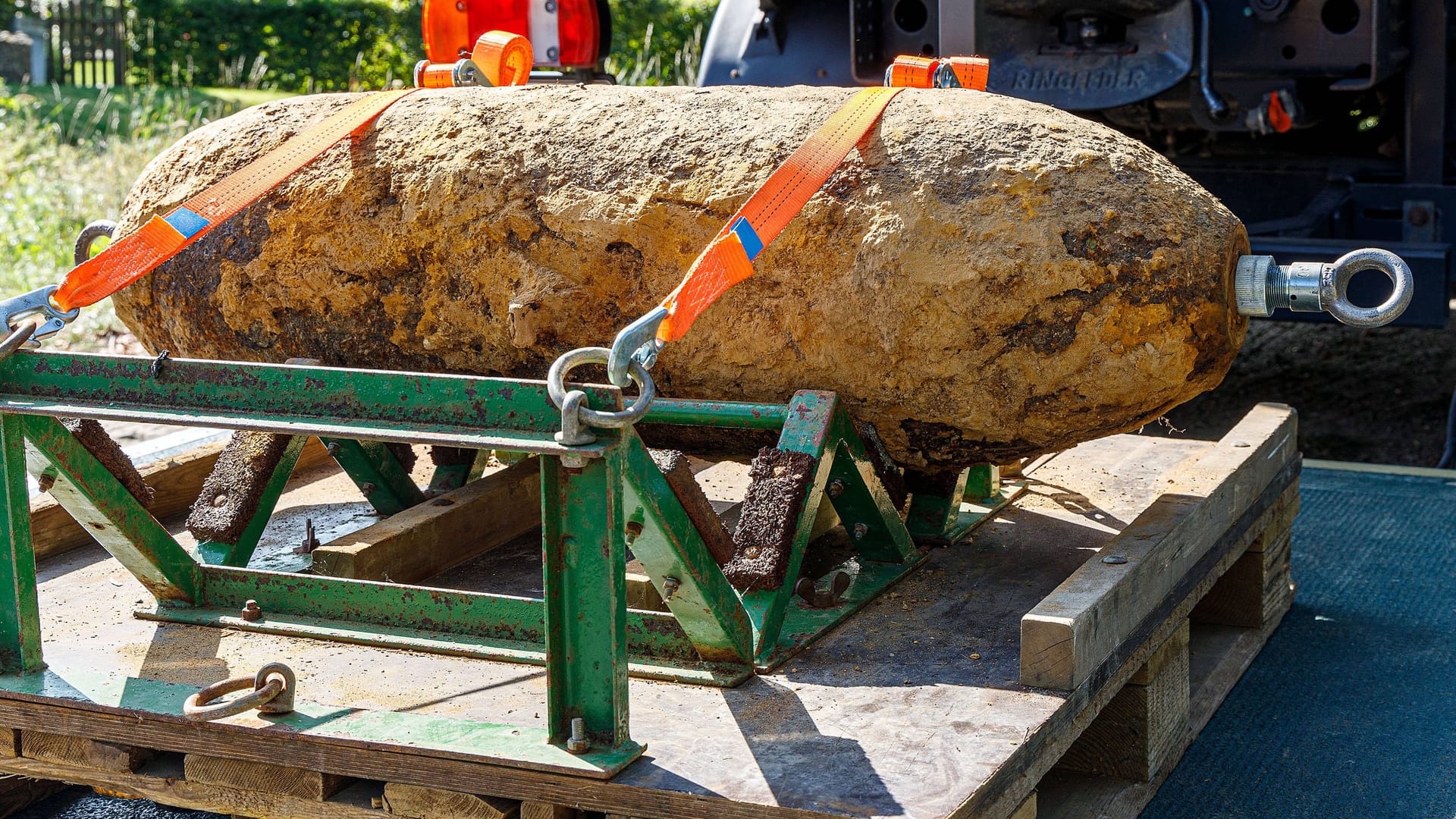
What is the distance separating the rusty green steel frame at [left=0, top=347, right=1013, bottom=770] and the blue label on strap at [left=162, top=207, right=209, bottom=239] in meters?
0.51

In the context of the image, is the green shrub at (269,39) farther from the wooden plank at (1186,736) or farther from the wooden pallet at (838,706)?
the wooden pallet at (838,706)

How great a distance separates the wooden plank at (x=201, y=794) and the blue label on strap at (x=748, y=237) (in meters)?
1.09

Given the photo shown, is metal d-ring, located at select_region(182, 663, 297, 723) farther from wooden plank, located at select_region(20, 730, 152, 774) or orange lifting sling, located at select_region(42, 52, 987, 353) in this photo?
orange lifting sling, located at select_region(42, 52, 987, 353)

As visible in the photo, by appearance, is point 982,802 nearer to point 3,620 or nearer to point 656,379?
point 656,379

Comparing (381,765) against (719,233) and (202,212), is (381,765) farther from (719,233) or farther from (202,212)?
(202,212)

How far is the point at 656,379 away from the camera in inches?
119

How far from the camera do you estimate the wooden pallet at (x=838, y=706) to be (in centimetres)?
206

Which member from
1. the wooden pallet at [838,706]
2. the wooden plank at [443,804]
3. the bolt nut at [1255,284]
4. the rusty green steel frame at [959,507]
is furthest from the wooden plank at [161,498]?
the bolt nut at [1255,284]

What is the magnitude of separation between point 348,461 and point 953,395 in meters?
1.46

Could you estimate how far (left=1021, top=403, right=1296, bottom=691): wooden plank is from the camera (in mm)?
2295

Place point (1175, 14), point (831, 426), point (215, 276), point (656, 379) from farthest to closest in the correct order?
point (1175, 14) < point (215, 276) < point (656, 379) < point (831, 426)

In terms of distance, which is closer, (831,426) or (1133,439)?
(831,426)

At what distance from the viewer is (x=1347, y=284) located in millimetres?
2539

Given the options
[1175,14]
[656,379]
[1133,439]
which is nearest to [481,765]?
[656,379]
